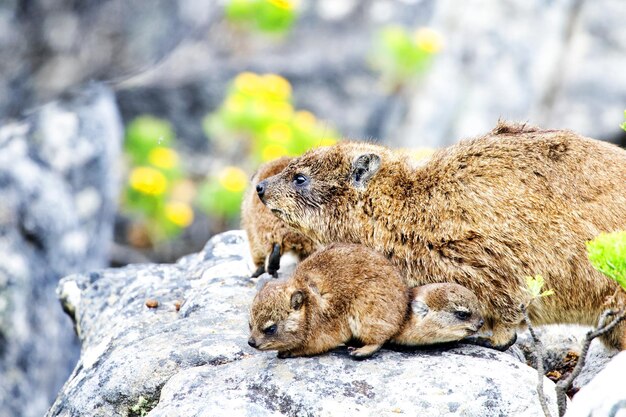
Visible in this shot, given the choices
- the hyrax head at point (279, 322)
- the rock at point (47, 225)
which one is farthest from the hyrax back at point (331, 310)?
the rock at point (47, 225)

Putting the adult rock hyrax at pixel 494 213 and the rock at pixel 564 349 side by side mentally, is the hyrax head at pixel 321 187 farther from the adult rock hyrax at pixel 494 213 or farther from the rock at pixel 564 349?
the rock at pixel 564 349

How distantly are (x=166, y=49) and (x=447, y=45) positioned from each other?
5713 mm

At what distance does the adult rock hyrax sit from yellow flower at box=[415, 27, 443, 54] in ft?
38.2

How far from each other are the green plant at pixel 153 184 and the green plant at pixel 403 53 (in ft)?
16.2

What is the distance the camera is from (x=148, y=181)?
16.4 meters

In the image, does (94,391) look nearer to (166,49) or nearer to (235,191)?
(235,191)

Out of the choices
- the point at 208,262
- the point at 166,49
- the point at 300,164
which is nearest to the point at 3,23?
the point at 166,49

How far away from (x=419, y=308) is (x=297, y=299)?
81 cm

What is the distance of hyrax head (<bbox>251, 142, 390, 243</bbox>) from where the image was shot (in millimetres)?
6770

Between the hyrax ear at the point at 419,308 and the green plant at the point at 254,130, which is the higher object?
the hyrax ear at the point at 419,308

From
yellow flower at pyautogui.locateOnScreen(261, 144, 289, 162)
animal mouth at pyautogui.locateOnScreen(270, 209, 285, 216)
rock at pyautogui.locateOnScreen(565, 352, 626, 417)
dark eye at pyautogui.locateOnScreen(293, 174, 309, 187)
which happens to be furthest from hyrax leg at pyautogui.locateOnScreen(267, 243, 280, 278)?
yellow flower at pyautogui.locateOnScreen(261, 144, 289, 162)

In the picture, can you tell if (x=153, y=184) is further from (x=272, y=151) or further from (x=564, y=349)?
(x=564, y=349)

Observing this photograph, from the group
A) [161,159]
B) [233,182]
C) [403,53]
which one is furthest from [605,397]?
[403,53]

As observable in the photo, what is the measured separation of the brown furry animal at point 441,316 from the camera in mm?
6076
